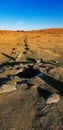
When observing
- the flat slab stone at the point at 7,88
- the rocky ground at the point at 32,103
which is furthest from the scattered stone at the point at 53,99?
the flat slab stone at the point at 7,88

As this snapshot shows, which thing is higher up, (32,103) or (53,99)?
(53,99)

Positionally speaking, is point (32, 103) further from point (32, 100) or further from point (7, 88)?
point (7, 88)

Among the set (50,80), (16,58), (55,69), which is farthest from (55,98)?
(16,58)

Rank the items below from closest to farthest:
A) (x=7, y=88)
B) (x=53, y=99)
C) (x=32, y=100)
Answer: (x=53, y=99) → (x=32, y=100) → (x=7, y=88)

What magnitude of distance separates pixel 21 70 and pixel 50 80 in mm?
2283

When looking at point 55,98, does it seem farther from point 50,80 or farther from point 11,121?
point 50,80

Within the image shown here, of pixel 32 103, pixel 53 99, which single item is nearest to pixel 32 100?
pixel 32 103

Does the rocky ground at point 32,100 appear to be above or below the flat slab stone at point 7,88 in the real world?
below

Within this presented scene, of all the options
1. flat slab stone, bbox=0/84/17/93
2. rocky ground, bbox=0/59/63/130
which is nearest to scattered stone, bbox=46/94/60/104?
rocky ground, bbox=0/59/63/130

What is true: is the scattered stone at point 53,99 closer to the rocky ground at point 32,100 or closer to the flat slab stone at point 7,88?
the rocky ground at point 32,100

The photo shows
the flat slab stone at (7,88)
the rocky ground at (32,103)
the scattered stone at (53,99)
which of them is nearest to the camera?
the rocky ground at (32,103)

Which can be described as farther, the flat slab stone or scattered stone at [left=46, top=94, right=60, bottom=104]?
the flat slab stone

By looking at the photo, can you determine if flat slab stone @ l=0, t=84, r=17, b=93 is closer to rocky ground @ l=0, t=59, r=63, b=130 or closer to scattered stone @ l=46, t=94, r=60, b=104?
rocky ground @ l=0, t=59, r=63, b=130

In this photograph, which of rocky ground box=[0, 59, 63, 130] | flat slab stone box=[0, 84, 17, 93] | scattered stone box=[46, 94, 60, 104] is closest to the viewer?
rocky ground box=[0, 59, 63, 130]
